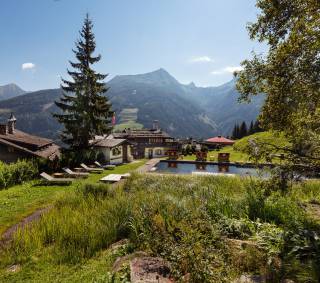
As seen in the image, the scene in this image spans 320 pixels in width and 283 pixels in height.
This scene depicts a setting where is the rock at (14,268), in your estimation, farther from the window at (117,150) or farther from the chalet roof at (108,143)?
the window at (117,150)

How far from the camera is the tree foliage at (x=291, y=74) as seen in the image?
700cm

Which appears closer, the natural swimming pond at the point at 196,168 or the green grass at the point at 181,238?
the green grass at the point at 181,238

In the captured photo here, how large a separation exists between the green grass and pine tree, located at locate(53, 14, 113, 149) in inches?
959

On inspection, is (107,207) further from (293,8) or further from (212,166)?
(212,166)

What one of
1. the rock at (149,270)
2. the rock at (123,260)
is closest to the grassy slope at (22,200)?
the rock at (123,260)

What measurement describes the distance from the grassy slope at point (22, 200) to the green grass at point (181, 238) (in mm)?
4223

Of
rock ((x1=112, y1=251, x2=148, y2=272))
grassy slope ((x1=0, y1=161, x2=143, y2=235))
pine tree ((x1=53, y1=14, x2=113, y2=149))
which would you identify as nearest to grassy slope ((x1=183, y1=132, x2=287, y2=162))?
rock ((x1=112, y1=251, x2=148, y2=272))

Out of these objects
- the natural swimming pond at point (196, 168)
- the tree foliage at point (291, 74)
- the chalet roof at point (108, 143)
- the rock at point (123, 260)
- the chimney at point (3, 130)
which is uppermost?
the tree foliage at point (291, 74)

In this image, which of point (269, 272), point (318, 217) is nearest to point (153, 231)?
point (269, 272)

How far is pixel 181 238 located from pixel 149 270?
109cm

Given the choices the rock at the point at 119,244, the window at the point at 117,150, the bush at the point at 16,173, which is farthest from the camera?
the window at the point at 117,150

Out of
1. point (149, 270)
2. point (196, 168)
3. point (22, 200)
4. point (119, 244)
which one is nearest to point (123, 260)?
point (149, 270)

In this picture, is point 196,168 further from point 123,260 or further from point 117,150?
point 123,260

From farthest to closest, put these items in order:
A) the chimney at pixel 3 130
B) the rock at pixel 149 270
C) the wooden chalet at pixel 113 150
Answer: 1. the wooden chalet at pixel 113 150
2. the chimney at pixel 3 130
3. the rock at pixel 149 270
